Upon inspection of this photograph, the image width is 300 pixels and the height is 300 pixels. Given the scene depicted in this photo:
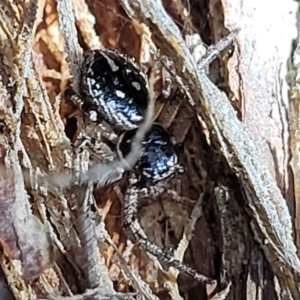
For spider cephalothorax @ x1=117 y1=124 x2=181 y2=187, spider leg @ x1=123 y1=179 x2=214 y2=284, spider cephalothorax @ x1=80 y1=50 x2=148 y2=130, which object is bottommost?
spider leg @ x1=123 y1=179 x2=214 y2=284

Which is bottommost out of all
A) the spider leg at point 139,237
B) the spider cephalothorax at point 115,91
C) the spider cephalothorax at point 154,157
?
the spider leg at point 139,237

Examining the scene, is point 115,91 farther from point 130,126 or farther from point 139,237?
point 139,237

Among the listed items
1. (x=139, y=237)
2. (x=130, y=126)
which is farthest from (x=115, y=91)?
(x=139, y=237)

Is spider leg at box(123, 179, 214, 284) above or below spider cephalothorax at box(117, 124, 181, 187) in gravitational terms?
below

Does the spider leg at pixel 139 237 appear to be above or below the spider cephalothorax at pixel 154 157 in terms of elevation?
below

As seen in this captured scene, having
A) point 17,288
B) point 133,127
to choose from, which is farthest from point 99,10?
point 17,288
